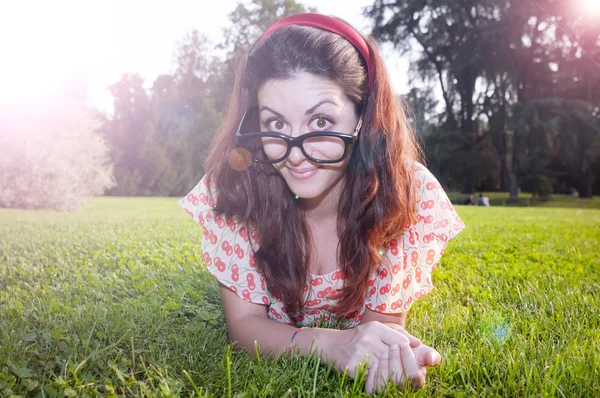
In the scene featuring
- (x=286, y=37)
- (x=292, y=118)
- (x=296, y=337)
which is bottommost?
(x=296, y=337)

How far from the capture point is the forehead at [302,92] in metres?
1.68

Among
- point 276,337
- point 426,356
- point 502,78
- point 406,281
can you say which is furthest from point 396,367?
point 502,78

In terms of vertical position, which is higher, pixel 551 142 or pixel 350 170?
pixel 551 142

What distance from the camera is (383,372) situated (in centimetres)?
142

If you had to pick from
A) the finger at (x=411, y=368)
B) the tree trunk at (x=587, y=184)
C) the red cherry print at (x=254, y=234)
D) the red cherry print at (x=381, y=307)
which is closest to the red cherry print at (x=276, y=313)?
the red cherry print at (x=254, y=234)

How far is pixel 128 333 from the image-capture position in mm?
1826

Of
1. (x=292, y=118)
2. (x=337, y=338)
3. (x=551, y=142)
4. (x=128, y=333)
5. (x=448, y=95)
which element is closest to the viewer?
(x=337, y=338)

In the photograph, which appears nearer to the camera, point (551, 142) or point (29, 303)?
point (29, 303)

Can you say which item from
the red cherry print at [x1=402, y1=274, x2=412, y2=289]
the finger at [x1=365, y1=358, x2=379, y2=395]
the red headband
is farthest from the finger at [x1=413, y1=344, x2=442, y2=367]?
the red headband

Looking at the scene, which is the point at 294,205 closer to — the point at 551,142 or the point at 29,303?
the point at 29,303

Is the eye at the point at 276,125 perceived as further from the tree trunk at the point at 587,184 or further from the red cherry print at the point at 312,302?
the tree trunk at the point at 587,184

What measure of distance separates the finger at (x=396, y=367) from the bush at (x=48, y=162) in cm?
666

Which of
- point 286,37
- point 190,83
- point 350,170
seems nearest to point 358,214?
point 350,170

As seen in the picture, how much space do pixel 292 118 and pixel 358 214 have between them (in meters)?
0.55
